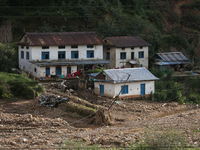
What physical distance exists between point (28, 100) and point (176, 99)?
16.3 m

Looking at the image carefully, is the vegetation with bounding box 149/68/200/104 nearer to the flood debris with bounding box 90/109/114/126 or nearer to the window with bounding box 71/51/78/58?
the window with bounding box 71/51/78/58

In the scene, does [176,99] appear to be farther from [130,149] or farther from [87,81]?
[130,149]

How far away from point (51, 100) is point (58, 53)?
1269 centimetres

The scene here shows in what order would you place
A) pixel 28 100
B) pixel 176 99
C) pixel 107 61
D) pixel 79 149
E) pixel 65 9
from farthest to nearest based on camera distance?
pixel 65 9 < pixel 107 61 < pixel 176 99 < pixel 28 100 < pixel 79 149

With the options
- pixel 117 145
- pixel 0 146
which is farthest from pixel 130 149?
pixel 0 146

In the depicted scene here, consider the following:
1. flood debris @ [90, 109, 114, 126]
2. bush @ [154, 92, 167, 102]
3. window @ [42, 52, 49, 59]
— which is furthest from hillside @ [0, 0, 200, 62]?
flood debris @ [90, 109, 114, 126]

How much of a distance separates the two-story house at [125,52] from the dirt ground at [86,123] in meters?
11.2

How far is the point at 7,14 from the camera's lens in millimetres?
57062

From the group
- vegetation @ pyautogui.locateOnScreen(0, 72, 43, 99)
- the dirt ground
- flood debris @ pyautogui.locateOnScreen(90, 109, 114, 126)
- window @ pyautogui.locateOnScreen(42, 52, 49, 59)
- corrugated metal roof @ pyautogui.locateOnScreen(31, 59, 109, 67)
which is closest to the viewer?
the dirt ground

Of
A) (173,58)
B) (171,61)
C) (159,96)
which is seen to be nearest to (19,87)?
(159,96)

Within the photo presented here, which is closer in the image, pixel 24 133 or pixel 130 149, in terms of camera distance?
pixel 130 149

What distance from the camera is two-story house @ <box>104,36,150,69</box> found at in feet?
166

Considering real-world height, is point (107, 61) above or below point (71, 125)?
above

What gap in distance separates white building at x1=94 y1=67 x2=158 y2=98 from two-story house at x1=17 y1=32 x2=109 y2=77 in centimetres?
689
